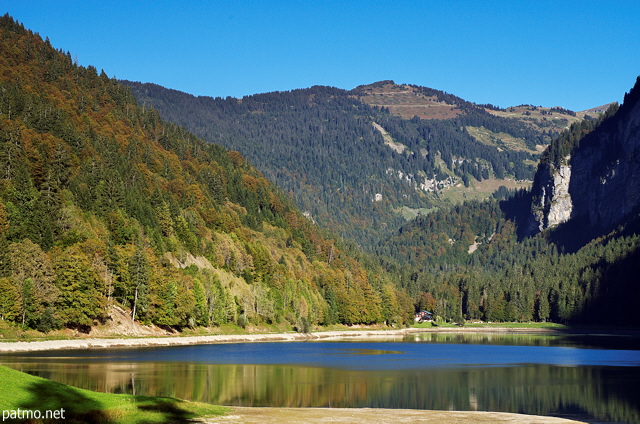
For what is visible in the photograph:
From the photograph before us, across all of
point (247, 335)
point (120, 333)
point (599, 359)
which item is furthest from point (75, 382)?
point (247, 335)

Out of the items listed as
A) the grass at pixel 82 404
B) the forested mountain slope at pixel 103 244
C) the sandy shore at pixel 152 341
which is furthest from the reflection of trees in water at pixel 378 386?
the forested mountain slope at pixel 103 244

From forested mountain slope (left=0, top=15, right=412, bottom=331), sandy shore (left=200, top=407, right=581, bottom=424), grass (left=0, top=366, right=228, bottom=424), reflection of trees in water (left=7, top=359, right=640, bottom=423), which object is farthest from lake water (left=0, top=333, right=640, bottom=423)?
forested mountain slope (left=0, top=15, right=412, bottom=331)

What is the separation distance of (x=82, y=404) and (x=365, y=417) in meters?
18.0

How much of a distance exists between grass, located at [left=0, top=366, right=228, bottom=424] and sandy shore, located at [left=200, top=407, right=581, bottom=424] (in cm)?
270

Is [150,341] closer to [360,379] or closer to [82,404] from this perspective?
[360,379]

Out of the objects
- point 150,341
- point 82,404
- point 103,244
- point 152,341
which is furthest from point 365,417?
point 103,244

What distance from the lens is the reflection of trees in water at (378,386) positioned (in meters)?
59.9

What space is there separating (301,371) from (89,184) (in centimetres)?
8619

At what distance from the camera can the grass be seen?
126 feet

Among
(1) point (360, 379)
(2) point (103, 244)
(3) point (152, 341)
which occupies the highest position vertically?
(2) point (103, 244)

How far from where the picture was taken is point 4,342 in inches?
3780

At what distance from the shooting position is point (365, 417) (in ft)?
163

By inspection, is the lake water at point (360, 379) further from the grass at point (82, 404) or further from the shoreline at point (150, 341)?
the grass at point (82, 404)

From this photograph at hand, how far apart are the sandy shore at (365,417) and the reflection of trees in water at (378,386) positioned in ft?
15.3
